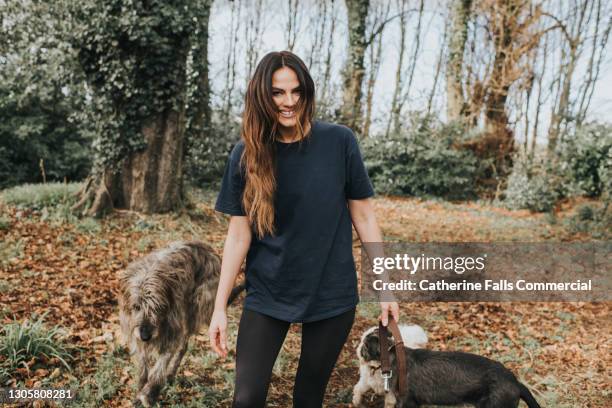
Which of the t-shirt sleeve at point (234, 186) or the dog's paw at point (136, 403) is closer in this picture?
the t-shirt sleeve at point (234, 186)

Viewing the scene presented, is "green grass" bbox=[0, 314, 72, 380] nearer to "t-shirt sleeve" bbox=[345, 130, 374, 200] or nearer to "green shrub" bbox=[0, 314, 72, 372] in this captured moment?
"green shrub" bbox=[0, 314, 72, 372]

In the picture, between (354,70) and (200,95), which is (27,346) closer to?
(200,95)

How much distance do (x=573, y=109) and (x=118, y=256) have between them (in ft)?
52.4

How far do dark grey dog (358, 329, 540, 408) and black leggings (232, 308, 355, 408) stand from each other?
138 cm

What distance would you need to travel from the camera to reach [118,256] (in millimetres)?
7023

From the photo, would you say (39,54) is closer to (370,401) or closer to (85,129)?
(85,129)

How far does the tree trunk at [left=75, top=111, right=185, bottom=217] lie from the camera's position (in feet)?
27.5

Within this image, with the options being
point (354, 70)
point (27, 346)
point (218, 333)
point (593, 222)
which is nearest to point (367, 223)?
point (218, 333)

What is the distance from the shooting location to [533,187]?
15.0m

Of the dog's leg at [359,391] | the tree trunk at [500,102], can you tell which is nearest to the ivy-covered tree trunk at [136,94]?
the dog's leg at [359,391]

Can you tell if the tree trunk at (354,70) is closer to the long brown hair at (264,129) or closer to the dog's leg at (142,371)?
the dog's leg at (142,371)

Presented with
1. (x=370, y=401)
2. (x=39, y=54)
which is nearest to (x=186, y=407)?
(x=370, y=401)

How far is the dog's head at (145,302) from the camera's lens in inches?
137

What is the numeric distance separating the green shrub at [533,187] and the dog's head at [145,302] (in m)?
14.0
